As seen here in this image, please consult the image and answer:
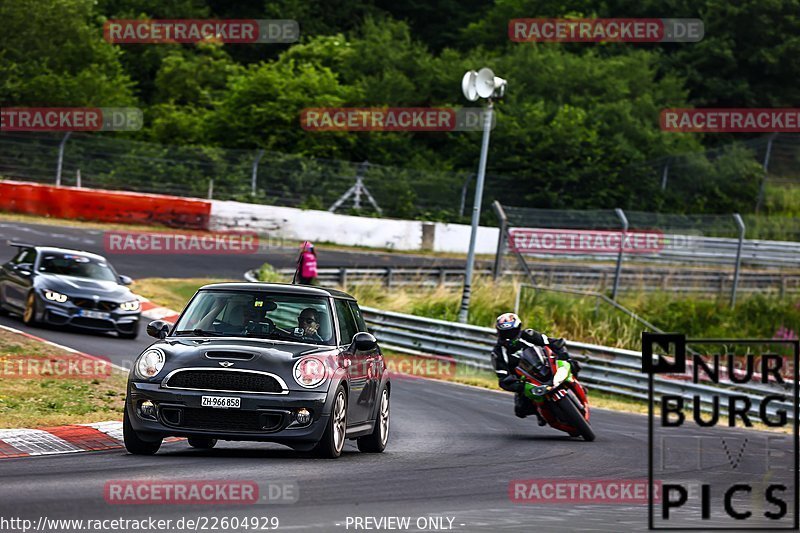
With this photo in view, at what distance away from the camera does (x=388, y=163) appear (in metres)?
51.3

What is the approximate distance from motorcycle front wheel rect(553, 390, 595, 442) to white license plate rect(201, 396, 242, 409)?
196 inches

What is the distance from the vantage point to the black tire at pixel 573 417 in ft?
46.0

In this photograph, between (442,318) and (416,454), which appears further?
(442,318)

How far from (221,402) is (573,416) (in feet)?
17.1

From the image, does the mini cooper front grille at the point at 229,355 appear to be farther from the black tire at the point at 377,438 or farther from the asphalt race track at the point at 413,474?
the black tire at the point at 377,438

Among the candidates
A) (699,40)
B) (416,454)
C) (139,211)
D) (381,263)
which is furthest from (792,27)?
(416,454)

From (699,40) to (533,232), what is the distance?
37.0m

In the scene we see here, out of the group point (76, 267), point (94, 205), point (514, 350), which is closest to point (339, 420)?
point (514, 350)

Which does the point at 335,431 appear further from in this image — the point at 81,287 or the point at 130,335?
the point at 130,335

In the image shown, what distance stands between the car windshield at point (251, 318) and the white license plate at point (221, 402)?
95cm

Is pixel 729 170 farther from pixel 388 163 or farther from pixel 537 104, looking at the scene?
pixel 388 163

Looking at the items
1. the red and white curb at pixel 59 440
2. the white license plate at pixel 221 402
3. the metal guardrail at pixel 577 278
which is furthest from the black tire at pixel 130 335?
the white license plate at pixel 221 402

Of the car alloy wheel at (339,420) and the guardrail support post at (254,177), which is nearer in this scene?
the car alloy wheel at (339,420)

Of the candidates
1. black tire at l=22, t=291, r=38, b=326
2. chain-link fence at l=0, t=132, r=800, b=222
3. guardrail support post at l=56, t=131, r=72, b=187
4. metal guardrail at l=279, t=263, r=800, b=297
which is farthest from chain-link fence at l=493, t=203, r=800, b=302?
guardrail support post at l=56, t=131, r=72, b=187
